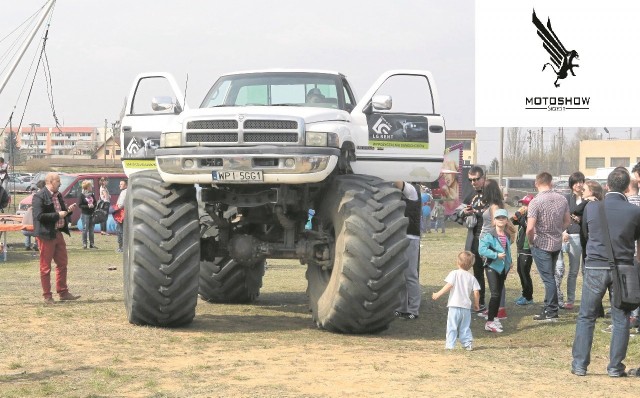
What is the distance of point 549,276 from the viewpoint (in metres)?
13.3

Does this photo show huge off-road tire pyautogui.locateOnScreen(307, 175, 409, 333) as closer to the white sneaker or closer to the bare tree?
the white sneaker

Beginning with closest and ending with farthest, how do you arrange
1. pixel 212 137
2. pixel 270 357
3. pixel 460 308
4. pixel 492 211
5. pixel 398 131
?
pixel 270 357
pixel 460 308
pixel 212 137
pixel 398 131
pixel 492 211

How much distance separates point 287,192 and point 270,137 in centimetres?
73

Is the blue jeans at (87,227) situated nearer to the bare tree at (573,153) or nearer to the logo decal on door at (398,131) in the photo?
the logo decal on door at (398,131)

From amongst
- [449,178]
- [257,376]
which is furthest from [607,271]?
[449,178]

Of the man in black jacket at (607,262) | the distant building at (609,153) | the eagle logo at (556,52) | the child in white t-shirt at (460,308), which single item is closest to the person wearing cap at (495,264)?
the child in white t-shirt at (460,308)

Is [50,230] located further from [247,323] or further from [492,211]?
[492,211]

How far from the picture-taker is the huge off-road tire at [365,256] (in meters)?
11.1

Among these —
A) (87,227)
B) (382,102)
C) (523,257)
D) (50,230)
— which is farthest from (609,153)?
(382,102)

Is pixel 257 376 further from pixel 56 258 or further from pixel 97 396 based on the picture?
pixel 56 258

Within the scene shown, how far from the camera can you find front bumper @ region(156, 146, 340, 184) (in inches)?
445

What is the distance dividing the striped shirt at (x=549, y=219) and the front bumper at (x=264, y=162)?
309cm

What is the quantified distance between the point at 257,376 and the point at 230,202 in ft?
11.1

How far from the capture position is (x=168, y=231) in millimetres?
11406
